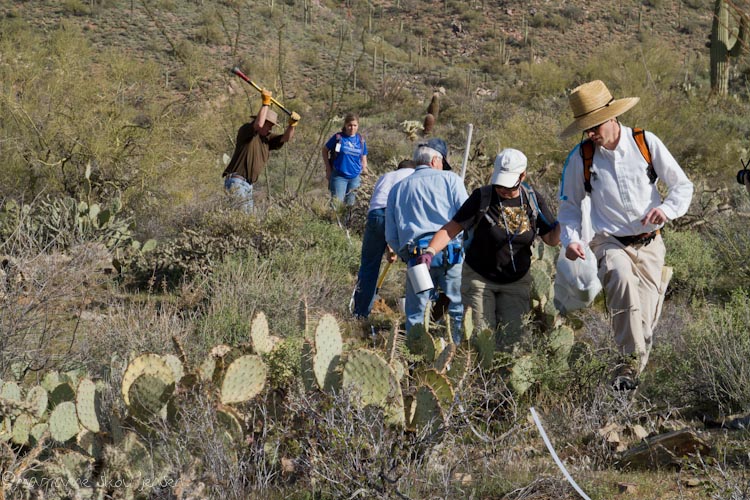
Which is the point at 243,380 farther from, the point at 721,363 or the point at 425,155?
the point at 425,155

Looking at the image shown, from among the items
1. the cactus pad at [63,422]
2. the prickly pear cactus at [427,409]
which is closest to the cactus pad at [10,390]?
the cactus pad at [63,422]

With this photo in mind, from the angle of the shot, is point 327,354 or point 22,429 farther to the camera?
point 327,354

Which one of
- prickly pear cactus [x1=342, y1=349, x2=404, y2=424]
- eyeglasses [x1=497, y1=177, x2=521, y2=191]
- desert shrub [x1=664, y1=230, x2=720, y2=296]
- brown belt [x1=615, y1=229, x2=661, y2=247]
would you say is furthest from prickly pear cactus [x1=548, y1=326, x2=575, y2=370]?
desert shrub [x1=664, y1=230, x2=720, y2=296]

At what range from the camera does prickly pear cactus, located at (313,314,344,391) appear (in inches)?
175

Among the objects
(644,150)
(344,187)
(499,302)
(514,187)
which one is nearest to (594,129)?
(644,150)

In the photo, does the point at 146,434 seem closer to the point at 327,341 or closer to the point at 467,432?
the point at 327,341

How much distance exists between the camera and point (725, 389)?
16.6 feet

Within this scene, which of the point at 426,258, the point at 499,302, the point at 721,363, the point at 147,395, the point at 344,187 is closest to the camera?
the point at 147,395

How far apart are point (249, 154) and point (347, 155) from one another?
1.63 m

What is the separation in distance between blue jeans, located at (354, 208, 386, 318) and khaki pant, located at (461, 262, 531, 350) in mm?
1890

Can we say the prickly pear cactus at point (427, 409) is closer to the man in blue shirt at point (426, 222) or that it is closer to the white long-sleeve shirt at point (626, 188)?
the white long-sleeve shirt at point (626, 188)

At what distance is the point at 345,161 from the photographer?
36.1ft

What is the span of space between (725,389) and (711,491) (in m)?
1.47

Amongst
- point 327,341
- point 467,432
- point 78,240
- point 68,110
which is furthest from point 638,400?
point 68,110
